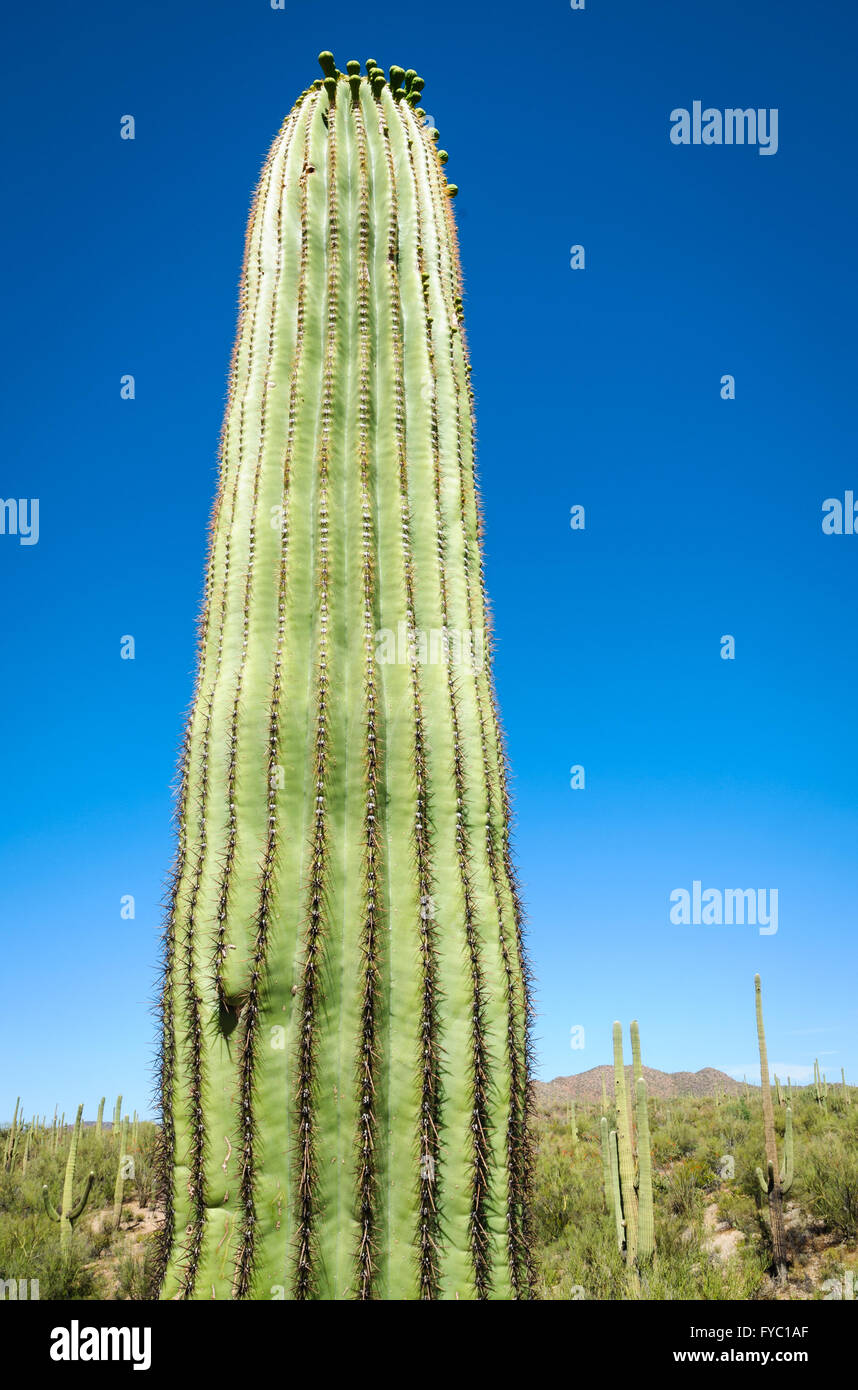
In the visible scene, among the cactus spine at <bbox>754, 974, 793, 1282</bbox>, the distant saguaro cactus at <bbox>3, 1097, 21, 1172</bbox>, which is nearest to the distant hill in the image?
the distant saguaro cactus at <bbox>3, 1097, 21, 1172</bbox>

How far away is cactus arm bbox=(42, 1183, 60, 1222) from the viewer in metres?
11.0

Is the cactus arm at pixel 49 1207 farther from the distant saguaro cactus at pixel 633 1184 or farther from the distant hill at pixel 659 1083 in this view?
the distant hill at pixel 659 1083

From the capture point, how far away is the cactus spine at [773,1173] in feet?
32.7

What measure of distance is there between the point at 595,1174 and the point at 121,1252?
7.16 metres

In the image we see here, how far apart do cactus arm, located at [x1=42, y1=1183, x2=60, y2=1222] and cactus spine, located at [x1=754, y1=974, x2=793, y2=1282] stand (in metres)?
8.24

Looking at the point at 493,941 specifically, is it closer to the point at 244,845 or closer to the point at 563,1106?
the point at 244,845

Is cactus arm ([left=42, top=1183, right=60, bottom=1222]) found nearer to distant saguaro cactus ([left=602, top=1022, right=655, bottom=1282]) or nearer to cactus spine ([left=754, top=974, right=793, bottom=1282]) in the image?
distant saguaro cactus ([left=602, top=1022, right=655, bottom=1282])

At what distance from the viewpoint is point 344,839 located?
331 cm

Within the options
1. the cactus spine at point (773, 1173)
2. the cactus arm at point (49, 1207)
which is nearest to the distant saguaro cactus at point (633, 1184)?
the cactus spine at point (773, 1173)

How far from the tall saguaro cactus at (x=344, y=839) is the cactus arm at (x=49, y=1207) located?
9.86 m

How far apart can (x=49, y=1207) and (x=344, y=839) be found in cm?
1117

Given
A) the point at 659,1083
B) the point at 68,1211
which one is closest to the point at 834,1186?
the point at 68,1211

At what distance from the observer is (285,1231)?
2.88 meters
